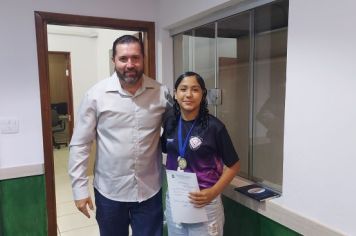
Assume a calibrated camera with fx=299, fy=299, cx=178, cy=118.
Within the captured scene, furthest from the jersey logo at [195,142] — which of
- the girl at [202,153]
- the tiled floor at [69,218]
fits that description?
the tiled floor at [69,218]

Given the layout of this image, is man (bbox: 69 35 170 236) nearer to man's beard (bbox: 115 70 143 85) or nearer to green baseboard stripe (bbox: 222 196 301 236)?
man's beard (bbox: 115 70 143 85)

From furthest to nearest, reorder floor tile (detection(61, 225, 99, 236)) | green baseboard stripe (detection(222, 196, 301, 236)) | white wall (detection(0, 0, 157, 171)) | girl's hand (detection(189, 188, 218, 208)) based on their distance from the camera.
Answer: floor tile (detection(61, 225, 99, 236))
white wall (detection(0, 0, 157, 171))
green baseboard stripe (detection(222, 196, 301, 236))
girl's hand (detection(189, 188, 218, 208))

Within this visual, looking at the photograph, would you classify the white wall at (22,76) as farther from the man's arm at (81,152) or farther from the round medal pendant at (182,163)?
the round medal pendant at (182,163)

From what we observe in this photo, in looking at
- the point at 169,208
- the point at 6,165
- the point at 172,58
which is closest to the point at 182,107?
the point at 169,208

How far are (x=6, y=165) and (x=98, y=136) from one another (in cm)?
90

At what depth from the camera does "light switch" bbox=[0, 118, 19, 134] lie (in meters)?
2.02

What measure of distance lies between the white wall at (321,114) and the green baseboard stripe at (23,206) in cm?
172

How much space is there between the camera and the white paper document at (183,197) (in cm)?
134

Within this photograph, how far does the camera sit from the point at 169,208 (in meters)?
1.46

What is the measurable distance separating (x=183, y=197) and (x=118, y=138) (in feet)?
1.51

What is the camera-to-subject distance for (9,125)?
2.04 m

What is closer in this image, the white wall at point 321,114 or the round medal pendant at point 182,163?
the white wall at point 321,114

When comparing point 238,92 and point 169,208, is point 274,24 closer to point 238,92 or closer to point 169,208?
point 238,92

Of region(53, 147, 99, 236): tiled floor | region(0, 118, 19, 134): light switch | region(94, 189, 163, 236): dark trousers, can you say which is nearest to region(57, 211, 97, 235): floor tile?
region(53, 147, 99, 236): tiled floor
